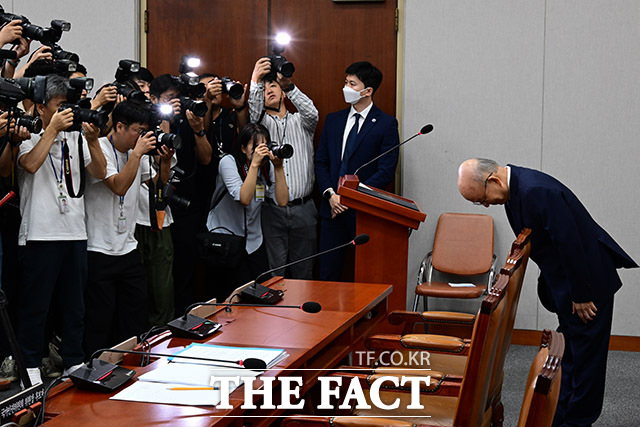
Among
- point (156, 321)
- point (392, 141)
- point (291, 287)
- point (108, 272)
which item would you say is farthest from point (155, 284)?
point (392, 141)

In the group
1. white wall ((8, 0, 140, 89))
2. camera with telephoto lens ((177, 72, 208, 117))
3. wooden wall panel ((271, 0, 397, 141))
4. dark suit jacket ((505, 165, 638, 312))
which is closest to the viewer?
dark suit jacket ((505, 165, 638, 312))

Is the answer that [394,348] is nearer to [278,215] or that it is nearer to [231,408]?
[231,408]

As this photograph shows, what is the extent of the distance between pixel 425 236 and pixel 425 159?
52 cm

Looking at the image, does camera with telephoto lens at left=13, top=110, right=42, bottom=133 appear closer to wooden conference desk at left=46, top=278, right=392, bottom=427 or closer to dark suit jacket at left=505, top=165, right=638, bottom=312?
wooden conference desk at left=46, top=278, right=392, bottom=427

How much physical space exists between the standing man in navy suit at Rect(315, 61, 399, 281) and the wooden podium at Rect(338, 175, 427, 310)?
3.15 feet

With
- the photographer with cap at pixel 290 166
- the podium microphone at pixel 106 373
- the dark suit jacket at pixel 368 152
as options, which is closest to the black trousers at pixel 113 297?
the photographer with cap at pixel 290 166

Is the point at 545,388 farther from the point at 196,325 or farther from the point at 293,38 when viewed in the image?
the point at 293,38

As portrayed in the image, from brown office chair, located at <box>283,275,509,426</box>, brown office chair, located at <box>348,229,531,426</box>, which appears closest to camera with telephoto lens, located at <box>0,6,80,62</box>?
brown office chair, located at <box>348,229,531,426</box>

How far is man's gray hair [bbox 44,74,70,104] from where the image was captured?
349cm

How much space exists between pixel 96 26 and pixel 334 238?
2.30 metres

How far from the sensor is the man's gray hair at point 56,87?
11.5 feet

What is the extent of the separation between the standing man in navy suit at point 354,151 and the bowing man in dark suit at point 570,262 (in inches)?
58.6

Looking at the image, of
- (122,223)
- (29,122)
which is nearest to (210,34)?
(122,223)

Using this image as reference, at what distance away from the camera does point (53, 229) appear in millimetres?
3525
